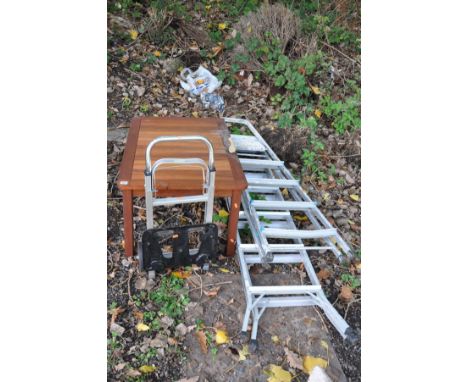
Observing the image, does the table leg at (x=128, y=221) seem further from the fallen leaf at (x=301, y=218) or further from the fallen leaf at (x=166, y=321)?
the fallen leaf at (x=301, y=218)

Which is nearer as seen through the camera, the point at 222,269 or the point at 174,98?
the point at 222,269

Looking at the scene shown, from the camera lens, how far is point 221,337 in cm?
256

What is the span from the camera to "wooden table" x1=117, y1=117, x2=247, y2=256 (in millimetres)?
2787

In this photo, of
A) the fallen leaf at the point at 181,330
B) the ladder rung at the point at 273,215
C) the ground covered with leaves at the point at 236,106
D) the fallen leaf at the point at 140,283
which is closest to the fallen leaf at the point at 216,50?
the ground covered with leaves at the point at 236,106

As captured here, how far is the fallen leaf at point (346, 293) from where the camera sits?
3.04m

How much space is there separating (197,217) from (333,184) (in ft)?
5.75

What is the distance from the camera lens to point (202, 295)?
9.39 ft

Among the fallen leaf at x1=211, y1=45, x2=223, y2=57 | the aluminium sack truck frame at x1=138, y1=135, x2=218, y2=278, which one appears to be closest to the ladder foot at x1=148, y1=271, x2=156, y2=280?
the aluminium sack truck frame at x1=138, y1=135, x2=218, y2=278

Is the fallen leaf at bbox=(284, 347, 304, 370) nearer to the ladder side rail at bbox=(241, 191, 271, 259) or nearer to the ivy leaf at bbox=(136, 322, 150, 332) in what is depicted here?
the ladder side rail at bbox=(241, 191, 271, 259)

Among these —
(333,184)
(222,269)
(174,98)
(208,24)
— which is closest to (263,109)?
(174,98)

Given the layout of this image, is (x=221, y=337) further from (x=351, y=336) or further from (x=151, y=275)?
(x=351, y=336)

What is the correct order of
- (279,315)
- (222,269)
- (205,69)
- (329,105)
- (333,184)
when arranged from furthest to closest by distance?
(205,69) < (329,105) < (333,184) < (222,269) < (279,315)

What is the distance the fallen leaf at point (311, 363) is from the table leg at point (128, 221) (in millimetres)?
1562

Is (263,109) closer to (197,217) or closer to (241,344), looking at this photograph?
(197,217)
